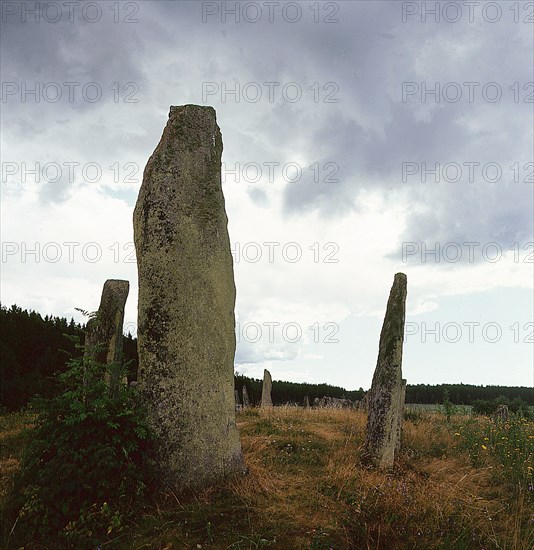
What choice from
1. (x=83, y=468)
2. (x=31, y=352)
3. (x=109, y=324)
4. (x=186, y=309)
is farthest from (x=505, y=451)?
(x=31, y=352)

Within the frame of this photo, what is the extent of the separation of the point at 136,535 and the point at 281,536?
5.51 ft

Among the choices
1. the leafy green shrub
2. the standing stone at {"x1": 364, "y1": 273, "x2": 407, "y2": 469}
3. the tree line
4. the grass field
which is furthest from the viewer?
the tree line

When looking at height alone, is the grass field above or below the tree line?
below

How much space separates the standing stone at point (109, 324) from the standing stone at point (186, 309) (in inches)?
80.0

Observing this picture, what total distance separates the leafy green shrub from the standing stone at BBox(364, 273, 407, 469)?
14.1 ft

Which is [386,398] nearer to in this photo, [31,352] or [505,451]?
[505,451]

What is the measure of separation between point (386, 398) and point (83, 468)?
533cm

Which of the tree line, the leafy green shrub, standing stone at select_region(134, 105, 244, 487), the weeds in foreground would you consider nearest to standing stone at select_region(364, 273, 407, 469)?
the weeds in foreground

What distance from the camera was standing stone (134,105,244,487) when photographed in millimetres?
7293

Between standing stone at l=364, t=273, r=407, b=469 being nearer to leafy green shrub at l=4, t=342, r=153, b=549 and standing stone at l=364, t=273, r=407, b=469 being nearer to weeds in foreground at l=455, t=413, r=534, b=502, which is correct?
weeds in foreground at l=455, t=413, r=534, b=502

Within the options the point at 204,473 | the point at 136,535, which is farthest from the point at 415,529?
the point at 136,535

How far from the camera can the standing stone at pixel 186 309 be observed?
7.29m

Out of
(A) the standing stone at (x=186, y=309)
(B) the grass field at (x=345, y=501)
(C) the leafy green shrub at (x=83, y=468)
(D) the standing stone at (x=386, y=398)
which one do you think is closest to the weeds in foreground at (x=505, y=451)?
(B) the grass field at (x=345, y=501)

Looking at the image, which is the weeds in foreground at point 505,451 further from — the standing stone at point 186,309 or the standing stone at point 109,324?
the standing stone at point 109,324
